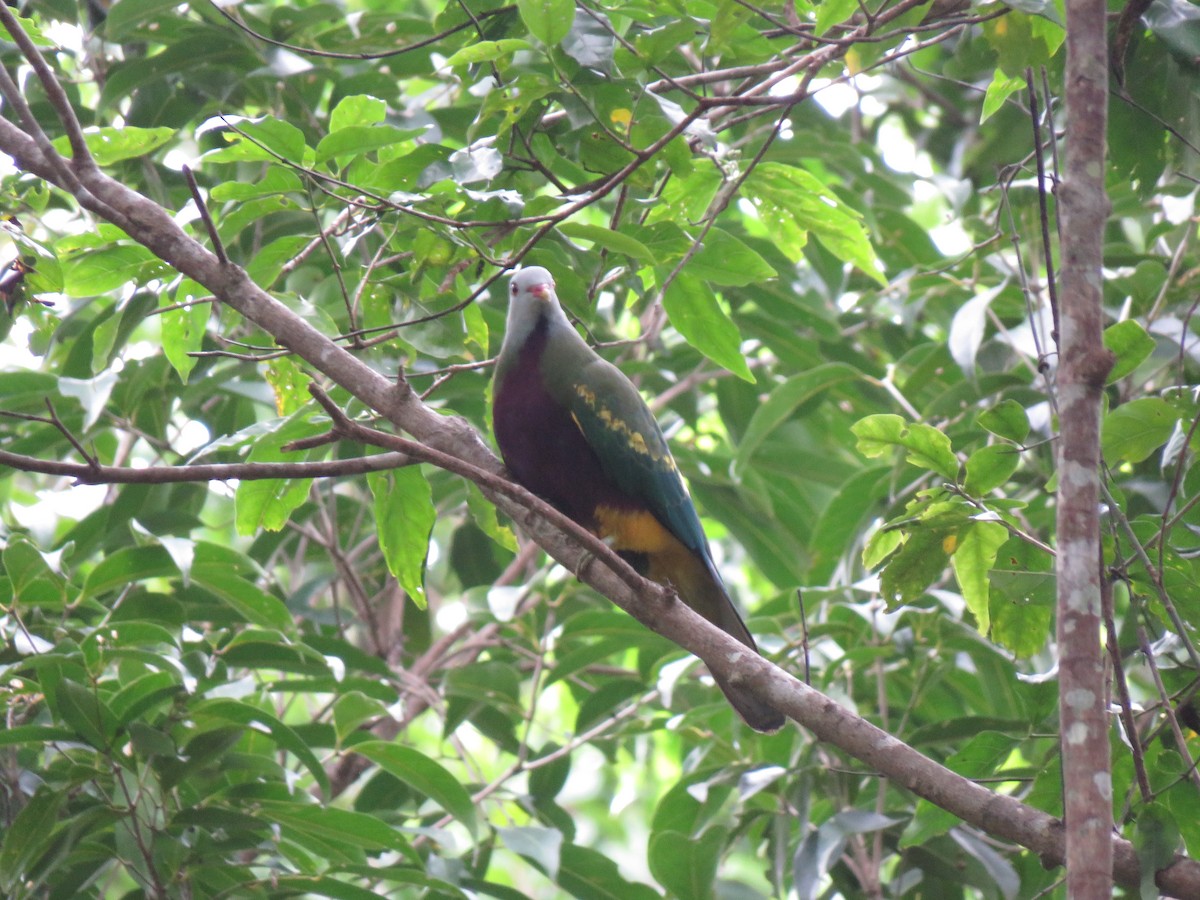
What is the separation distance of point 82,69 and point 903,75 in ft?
10.5

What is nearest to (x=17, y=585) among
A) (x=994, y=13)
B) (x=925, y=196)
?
(x=994, y=13)

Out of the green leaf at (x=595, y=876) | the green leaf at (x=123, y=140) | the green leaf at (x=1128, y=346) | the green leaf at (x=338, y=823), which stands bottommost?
the green leaf at (x=595, y=876)

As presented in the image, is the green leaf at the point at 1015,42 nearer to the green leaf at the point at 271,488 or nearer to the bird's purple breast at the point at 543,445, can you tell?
the bird's purple breast at the point at 543,445

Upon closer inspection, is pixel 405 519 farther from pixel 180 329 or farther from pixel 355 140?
pixel 355 140

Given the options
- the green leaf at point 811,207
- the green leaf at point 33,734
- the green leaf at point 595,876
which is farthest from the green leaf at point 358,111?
the green leaf at point 595,876

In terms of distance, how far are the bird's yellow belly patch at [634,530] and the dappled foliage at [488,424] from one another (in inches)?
14.9

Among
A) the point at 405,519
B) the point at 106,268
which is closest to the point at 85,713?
the point at 405,519

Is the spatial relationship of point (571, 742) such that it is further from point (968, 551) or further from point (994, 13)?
point (994, 13)

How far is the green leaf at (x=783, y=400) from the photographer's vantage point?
→ 3.77m

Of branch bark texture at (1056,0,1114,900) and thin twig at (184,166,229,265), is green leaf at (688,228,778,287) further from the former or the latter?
thin twig at (184,166,229,265)

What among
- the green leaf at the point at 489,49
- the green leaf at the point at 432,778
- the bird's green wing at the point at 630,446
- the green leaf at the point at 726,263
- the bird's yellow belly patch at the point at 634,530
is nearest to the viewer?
the green leaf at the point at 489,49

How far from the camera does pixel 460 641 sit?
4.41 meters

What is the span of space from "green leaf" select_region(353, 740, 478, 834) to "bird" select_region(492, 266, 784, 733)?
2.40ft

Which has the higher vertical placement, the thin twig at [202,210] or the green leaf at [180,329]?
the thin twig at [202,210]
